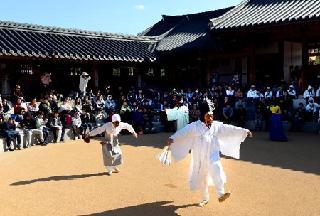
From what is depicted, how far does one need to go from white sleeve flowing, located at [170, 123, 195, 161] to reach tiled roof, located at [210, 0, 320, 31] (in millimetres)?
10909

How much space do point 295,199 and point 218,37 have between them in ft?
46.7

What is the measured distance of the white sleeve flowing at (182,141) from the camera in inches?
270

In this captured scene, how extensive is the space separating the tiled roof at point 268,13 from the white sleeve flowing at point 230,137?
34.4 ft

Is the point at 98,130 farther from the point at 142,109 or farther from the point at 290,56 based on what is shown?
the point at 290,56

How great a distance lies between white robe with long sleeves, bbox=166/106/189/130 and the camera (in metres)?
16.1

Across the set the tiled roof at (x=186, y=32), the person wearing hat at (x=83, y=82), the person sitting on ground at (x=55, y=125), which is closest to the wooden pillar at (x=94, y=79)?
the person wearing hat at (x=83, y=82)

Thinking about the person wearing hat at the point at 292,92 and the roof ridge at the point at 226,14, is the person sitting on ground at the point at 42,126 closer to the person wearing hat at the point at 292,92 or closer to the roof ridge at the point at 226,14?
the roof ridge at the point at 226,14

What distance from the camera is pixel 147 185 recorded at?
25.5ft

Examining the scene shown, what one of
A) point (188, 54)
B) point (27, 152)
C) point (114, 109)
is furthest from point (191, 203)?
point (188, 54)

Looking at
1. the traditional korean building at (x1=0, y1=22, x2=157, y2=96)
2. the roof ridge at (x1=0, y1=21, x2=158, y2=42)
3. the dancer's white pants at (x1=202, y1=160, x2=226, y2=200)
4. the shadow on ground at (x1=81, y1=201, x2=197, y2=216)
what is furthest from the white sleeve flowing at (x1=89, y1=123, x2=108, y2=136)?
the roof ridge at (x1=0, y1=21, x2=158, y2=42)

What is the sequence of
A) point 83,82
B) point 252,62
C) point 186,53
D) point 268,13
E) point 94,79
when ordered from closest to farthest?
point 83,82 → point 268,13 → point 252,62 → point 94,79 → point 186,53

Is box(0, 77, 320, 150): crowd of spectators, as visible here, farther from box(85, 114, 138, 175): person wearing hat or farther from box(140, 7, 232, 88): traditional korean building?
box(85, 114, 138, 175): person wearing hat

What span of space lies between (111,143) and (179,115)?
7174mm

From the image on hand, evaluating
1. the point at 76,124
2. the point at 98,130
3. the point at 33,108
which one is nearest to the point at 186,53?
the point at 76,124
